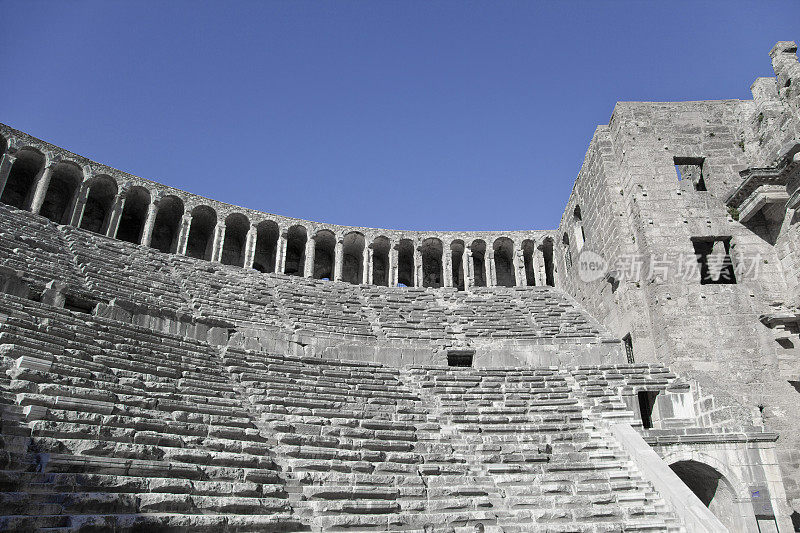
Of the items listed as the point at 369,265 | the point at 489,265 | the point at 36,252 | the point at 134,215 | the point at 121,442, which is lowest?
the point at 121,442

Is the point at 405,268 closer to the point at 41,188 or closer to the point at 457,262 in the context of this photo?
the point at 457,262

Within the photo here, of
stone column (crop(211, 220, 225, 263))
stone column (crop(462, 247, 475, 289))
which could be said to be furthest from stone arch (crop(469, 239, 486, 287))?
stone column (crop(211, 220, 225, 263))

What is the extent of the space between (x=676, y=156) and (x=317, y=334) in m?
13.5

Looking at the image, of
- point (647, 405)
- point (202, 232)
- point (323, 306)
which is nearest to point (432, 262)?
point (323, 306)

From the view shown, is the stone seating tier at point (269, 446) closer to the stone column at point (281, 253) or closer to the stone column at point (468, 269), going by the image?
the stone column at point (281, 253)

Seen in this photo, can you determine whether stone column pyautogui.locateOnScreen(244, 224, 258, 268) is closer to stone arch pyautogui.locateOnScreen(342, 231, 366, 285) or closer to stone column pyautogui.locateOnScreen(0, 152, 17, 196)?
stone arch pyautogui.locateOnScreen(342, 231, 366, 285)

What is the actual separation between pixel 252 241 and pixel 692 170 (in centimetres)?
1884

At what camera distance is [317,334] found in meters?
16.5

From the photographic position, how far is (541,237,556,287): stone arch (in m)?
28.1

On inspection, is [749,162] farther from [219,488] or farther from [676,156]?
[219,488]

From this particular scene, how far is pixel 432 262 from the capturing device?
30.2 meters

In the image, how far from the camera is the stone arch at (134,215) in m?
24.4

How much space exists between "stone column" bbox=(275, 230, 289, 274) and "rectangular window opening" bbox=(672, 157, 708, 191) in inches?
670

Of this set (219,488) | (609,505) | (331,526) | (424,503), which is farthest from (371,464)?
(609,505)
